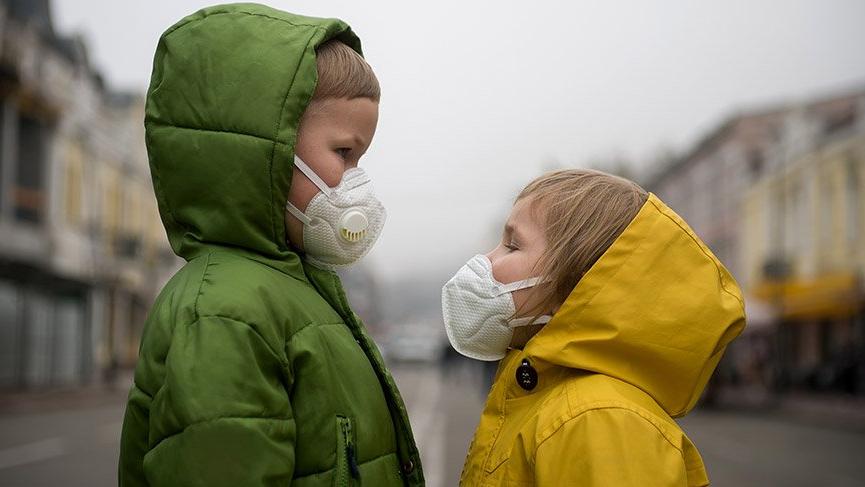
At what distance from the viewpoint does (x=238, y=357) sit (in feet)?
6.02

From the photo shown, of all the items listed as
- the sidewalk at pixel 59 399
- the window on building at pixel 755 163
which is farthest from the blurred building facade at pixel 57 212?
the window on building at pixel 755 163

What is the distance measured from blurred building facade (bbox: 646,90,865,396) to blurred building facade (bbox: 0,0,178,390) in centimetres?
1930

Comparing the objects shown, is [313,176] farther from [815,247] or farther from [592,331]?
[815,247]

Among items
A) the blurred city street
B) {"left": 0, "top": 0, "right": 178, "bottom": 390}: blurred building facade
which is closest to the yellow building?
the blurred city street

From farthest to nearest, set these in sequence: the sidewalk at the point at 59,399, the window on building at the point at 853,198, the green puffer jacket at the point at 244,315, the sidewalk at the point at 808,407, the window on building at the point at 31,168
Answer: the window on building at the point at 853,198 < the window on building at the point at 31,168 < the sidewalk at the point at 59,399 < the sidewalk at the point at 808,407 < the green puffer jacket at the point at 244,315

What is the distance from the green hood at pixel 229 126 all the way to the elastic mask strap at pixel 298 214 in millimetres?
79

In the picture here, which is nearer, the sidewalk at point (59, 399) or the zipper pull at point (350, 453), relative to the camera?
the zipper pull at point (350, 453)

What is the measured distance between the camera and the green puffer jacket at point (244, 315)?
5.90 ft

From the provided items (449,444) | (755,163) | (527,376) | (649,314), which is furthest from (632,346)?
(755,163)

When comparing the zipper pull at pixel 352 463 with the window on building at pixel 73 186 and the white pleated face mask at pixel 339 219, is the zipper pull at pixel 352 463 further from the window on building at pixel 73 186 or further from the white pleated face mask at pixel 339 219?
the window on building at pixel 73 186

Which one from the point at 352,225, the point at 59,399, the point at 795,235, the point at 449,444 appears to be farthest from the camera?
the point at 795,235

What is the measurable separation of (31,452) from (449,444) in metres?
5.24

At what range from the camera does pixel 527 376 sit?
2.19m

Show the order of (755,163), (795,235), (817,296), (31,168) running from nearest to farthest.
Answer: (31,168), (817,296), (795,235), (755,163)
